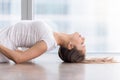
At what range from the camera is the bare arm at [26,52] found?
2.21 meters

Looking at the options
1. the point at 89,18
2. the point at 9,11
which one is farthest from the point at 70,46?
the point at 9,11

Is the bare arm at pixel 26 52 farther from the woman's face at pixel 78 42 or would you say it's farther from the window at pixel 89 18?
the window at pixel 89 18

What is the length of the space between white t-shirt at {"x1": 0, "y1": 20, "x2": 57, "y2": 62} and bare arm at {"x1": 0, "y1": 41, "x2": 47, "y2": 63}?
0.24 feet

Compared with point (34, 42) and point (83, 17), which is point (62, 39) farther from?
point (83, 17)

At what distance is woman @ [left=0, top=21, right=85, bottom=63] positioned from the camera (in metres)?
2.23

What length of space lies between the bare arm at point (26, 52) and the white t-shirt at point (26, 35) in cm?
7

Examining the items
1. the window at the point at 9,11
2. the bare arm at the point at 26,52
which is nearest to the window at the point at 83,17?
the window at the point at 9,11

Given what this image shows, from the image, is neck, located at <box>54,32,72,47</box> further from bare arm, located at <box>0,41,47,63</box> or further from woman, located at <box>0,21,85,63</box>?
bare arm, located at <box>0,41,47,63</box>

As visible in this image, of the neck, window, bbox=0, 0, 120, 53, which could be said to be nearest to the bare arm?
the neck

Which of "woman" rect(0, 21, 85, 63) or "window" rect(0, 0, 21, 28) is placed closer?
"woman" rect(0, 21, 85, 63)

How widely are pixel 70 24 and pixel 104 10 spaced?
0.46 m

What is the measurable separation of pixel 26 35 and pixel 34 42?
88mm

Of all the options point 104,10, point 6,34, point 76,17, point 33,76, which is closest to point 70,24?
point 76,17

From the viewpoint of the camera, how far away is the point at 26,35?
234cm
